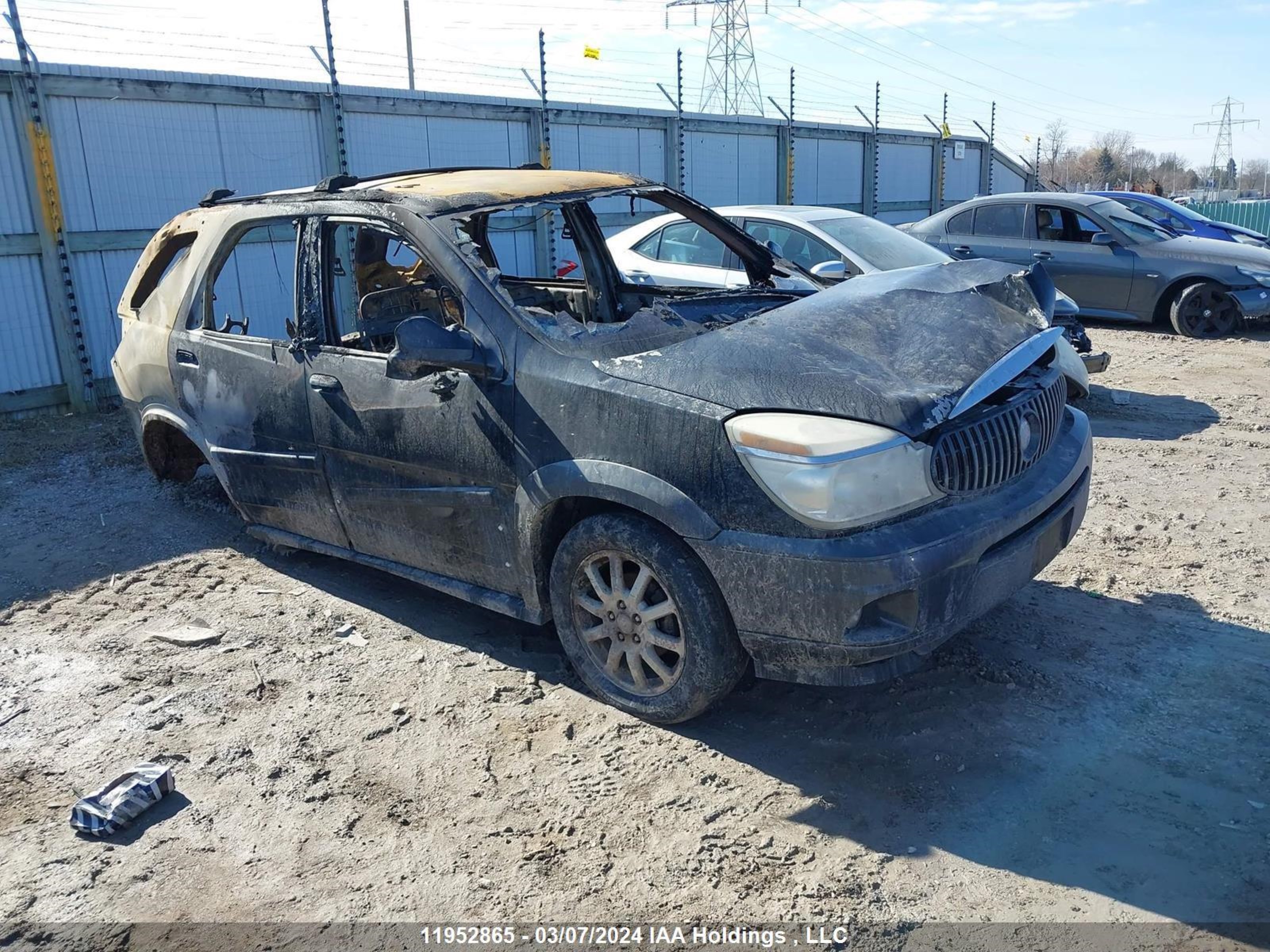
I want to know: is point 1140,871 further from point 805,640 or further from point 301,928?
point 301,928

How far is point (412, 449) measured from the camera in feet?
12.8

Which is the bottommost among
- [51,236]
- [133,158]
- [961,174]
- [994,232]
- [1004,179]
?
[994,232]

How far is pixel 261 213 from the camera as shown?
15.4ft

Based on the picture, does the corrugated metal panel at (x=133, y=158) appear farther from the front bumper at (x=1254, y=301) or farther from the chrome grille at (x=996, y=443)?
the front bumper at (x=1254, y=301)

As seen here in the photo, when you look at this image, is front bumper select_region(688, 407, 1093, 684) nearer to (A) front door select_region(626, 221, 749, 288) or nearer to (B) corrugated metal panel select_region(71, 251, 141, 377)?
(A) front door select_region(626, 221, 749, 288)

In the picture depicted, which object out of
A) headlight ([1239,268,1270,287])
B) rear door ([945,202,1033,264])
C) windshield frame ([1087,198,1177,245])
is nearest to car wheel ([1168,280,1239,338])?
headlight ([1239,268,1270,287])

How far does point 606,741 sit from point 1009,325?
2103 mm

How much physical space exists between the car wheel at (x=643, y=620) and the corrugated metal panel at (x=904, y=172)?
727 inches

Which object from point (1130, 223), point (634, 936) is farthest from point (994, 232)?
point (634, 936)

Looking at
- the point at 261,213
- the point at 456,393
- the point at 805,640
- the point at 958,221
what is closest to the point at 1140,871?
the point at 805,640

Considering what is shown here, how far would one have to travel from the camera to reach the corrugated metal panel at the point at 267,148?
32.5 feet

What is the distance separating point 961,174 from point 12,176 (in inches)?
821

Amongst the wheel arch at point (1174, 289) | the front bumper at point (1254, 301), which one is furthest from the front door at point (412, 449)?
the front bumper at point (1254, 301)

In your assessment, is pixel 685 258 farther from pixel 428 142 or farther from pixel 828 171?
pixel 828 171
